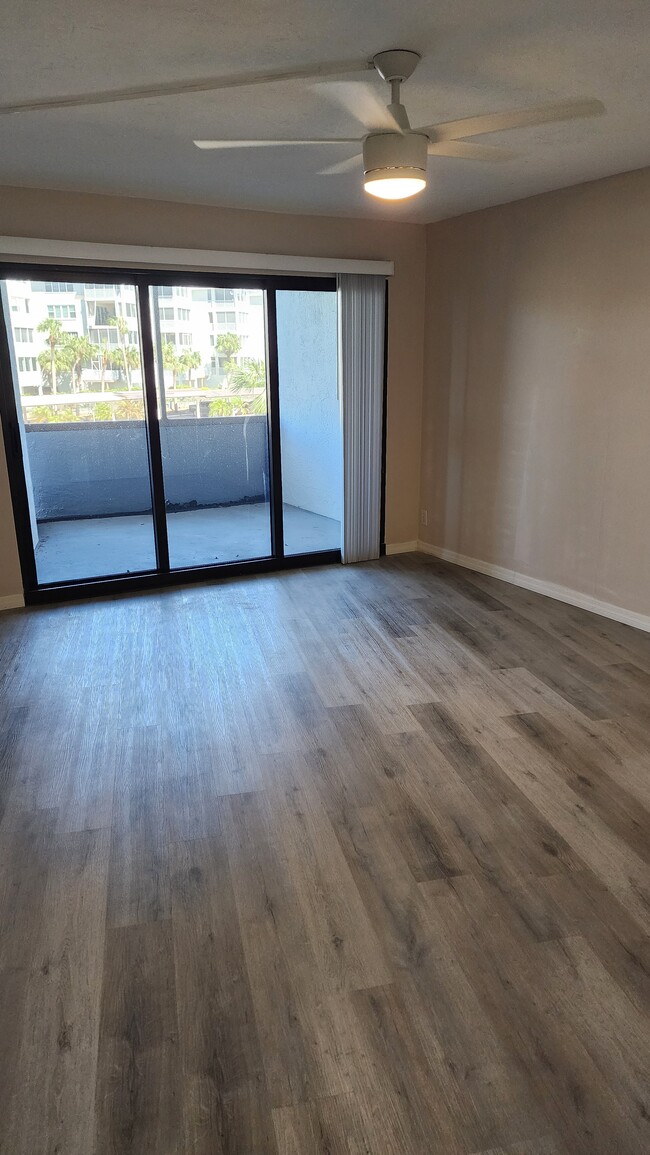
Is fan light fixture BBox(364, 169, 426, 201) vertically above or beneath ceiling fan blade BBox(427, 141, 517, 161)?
beneath

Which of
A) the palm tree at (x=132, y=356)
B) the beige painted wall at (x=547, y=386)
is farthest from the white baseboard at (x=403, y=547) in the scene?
the palm tree at (x=132, y=356)

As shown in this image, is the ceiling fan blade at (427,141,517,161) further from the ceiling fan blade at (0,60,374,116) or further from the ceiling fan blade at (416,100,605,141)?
the ceiling fan blade at (0,60,374,116)

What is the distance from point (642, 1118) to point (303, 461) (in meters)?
4.58

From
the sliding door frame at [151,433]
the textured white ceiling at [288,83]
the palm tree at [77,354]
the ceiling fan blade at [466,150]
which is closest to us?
the textured white ceiling at [288,83]

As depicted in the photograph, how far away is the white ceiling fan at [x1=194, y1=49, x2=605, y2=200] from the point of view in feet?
7.63

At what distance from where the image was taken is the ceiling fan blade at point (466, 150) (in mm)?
2689

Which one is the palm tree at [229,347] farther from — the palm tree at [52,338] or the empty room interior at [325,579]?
the palm tree at [52,338]

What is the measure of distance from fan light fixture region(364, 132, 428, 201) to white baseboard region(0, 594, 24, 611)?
337cm

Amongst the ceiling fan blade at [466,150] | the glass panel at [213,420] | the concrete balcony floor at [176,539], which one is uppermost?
the ceiling fan blade at [466,150]

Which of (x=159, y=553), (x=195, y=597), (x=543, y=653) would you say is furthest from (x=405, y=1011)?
(x=159, y=553)

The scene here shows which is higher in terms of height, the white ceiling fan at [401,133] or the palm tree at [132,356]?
the white ceiling fan at [401,133]

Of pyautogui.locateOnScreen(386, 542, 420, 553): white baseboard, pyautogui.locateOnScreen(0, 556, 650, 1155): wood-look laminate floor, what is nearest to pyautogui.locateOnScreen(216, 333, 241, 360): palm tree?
pyautogui.locateOnScreen(386, 542, 420, 553): white baseboard

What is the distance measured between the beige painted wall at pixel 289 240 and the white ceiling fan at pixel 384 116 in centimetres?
143

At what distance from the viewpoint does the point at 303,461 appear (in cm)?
551
